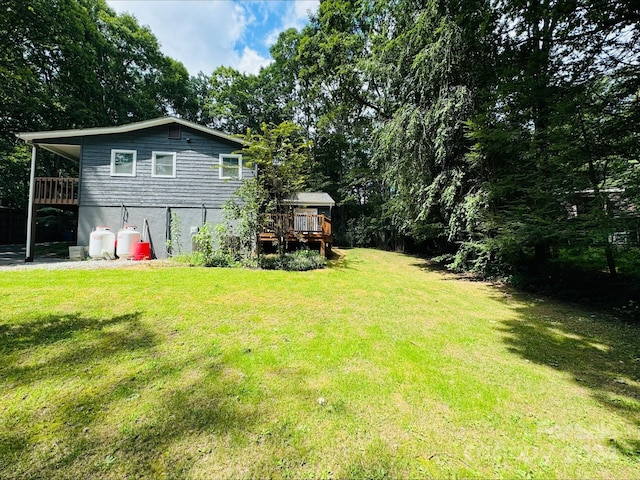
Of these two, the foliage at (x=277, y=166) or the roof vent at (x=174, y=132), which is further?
the roof vent at (x=174, y=132)

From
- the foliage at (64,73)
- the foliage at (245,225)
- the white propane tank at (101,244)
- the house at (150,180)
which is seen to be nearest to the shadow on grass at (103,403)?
the foliage at (245,225)

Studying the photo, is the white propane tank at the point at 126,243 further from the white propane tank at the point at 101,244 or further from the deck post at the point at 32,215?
the deck post at the point at 32,215

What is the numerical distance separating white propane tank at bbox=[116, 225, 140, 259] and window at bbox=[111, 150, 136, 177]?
2552 mm

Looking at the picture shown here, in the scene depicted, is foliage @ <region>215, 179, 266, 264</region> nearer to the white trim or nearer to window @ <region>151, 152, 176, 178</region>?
the white trim

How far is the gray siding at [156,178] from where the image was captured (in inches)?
435

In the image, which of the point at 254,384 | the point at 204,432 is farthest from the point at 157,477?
the point at 254,384

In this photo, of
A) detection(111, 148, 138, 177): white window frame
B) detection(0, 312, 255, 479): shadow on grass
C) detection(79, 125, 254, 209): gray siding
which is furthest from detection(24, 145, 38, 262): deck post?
detection(0, 312, 255, 479): shadow on grass

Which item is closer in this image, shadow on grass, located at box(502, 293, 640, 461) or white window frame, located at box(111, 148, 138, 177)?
shadow on grass, located at box(502, 293, 640, 461)

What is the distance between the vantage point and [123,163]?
11258mm

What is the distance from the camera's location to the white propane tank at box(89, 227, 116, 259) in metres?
10.0

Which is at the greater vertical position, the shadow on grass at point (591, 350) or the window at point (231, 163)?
the window at point (231, 163)

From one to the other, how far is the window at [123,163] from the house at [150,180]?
0.03 metres

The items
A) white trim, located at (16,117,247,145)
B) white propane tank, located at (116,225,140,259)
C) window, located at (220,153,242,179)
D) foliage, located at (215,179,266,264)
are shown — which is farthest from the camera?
window, located at (220,153,242,179)

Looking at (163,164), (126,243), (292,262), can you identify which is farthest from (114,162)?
(292,262)
